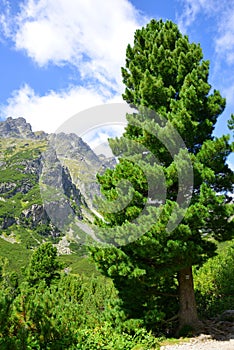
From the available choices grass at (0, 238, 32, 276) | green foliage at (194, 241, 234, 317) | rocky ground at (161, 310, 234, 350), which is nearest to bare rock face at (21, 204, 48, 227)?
grass at (0, 238, 32, 276)

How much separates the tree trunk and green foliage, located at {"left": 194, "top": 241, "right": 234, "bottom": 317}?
11.0 ft

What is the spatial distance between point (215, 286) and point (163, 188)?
979 cm

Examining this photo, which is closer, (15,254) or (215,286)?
(215,286)

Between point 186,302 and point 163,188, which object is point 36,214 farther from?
point 163,188

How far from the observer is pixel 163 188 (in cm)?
1007

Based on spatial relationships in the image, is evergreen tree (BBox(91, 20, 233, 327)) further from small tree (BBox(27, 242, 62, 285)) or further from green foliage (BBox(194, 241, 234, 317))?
small tree (BBox(27, 242, 62, 285))

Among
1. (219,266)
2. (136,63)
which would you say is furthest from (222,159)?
(219,266)

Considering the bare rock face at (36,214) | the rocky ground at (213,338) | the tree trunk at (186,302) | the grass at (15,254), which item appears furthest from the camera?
the bare rock face at (36,214)

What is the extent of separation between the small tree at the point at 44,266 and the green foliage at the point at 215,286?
15537 mm

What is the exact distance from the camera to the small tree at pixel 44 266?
28.4m

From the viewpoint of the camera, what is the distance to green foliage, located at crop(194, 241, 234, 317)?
13.6 m

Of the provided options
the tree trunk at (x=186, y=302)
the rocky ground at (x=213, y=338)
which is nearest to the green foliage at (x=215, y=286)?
the rocky ground at (x=213, y=338)

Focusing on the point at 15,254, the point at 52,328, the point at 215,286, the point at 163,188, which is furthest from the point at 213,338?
the point at 15,254

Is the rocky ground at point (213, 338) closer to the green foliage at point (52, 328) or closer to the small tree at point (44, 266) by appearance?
the green foliage at point (52, 328)
